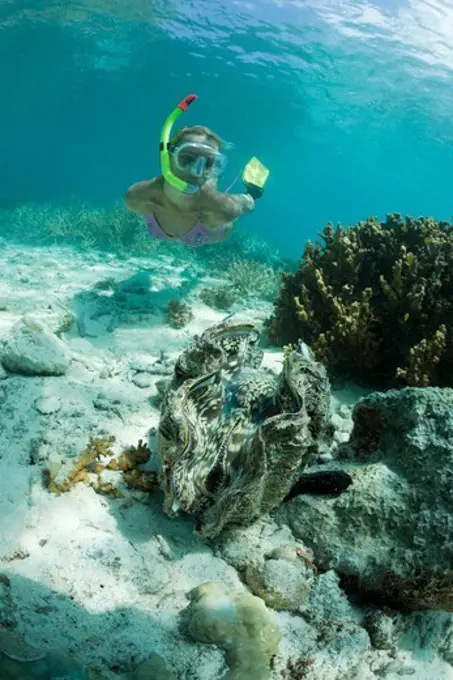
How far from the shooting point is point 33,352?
3881mm

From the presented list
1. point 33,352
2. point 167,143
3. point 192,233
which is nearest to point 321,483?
point 33,352

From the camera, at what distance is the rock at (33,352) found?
383 centimetres

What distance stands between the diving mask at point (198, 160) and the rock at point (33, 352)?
138 inches

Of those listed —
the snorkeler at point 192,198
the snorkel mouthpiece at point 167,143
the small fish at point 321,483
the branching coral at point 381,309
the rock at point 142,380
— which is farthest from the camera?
the snorkeler at point 192,198

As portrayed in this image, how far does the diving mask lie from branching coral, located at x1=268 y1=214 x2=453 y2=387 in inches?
84.1

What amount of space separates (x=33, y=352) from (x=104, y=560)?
2.13 metres

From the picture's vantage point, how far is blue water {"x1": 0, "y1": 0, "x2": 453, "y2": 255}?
22.1 m

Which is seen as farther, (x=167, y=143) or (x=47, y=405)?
(x=167, y=143)

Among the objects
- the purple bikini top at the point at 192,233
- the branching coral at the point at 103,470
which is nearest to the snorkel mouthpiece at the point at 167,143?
the purple bikini top at the point at 192,233

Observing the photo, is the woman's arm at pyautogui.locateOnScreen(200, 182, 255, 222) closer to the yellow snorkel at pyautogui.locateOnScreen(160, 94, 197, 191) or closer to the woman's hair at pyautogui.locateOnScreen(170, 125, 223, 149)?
the woman's hair at pyautogui.locateOnScreen(170, 125, 223, 149)

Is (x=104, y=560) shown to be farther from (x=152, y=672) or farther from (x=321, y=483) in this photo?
(x=321, y=483)

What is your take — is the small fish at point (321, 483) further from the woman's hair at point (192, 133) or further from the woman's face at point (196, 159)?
the woman's hair at point (192, 133)

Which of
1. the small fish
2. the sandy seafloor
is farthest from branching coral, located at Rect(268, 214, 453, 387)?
the small fish

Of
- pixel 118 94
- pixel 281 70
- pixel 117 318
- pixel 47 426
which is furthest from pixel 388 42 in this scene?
pixel 118 94
